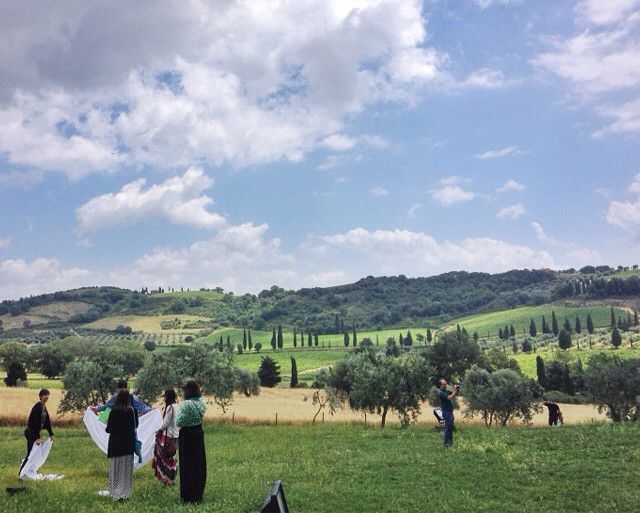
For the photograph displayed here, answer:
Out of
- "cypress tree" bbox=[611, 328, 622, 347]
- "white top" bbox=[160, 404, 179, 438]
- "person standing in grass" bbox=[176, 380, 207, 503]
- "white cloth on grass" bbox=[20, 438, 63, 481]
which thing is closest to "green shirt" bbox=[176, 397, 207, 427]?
"person standing in grass" bbox=[176, 380, 207, 503]

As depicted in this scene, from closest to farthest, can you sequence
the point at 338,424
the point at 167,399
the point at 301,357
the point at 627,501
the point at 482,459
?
the point at 627,501 → the point at 167,399 → the point at 482,459 → the point at 338,424 → the point at 301,357

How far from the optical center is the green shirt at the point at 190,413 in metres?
14.2

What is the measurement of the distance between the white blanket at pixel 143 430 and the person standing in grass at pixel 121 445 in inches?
93.7

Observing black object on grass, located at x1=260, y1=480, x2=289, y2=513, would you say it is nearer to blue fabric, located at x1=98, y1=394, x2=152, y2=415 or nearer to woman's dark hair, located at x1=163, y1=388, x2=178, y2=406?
woman's dark hair, located at x1=163, y1=388, x2=178, y2=406

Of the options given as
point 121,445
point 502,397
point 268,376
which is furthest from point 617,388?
point 268,376

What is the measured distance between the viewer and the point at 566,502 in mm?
14078

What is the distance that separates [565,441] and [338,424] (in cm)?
1789

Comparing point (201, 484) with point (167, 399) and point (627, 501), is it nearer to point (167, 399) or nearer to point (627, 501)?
point (167, 399)

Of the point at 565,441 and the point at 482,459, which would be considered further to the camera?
the point at 565,441

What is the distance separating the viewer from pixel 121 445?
49.8 ft

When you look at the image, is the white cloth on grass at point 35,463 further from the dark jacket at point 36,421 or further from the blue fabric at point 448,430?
the blue fabric at point 448,430

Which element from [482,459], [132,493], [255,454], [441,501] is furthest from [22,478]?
[482,459]

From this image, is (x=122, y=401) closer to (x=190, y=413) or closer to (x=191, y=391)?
(x=191, y=391)

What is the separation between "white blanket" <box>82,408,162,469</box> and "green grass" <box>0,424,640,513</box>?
1059 millimetres
